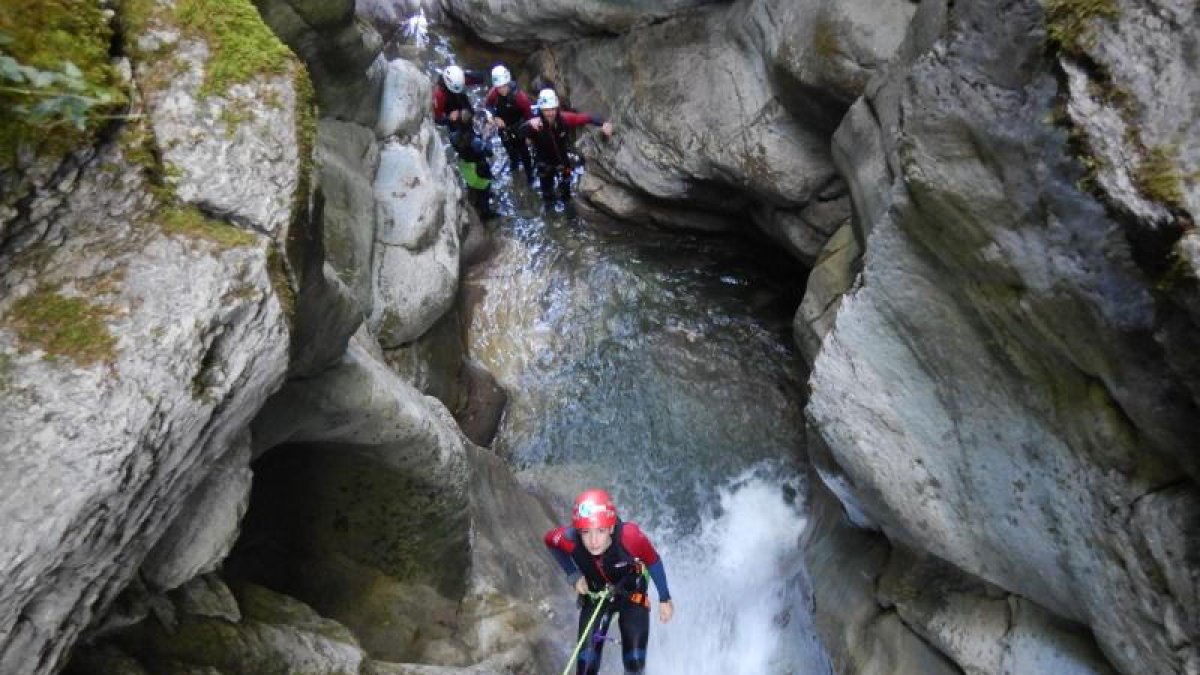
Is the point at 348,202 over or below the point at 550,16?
below

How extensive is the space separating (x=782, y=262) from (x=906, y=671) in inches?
303

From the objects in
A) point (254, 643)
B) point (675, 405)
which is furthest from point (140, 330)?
point (675, 405)

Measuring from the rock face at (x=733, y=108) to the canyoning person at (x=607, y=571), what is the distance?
19.4 feet

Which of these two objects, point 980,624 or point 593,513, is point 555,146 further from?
point 980,624

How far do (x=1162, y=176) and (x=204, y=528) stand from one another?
503 cm

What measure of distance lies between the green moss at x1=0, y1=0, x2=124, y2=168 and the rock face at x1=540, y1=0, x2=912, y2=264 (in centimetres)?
854

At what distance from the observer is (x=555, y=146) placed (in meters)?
13.7

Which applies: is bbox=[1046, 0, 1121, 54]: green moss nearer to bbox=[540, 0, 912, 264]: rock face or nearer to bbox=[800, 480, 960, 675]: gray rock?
bbox=[800, 480, 960, 675]: gray rock

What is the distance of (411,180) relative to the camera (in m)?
10.9

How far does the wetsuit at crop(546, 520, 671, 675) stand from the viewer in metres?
7.11

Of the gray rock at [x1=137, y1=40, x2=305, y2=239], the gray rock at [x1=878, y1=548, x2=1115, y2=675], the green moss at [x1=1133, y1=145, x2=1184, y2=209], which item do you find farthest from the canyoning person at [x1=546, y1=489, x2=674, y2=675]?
the green moss at [x1=1133, y1=145, x2=1184, y2=209]

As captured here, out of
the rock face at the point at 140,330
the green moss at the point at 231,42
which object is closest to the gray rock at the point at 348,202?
the green moss at the point at 231,42

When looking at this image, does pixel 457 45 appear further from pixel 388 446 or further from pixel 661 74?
pixel 388 446

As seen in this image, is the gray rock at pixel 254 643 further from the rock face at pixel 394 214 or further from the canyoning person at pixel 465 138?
the canyoning person at pixel 465 138
